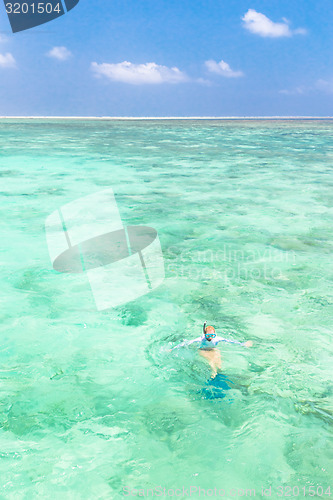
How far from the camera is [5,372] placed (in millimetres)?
5461

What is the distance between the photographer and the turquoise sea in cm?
408

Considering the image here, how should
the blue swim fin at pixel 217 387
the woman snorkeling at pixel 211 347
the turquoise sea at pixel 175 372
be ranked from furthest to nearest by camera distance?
the woman snorkeling at pixel 211 347 < the blue swim fin at pixel 217 387 < the turquoise sea at pixel 175 372

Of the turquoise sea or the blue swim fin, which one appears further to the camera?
the blue swim fin

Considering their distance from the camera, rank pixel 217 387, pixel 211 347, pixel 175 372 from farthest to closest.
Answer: pixel 211 347, pixel 175 372, pixel 217 387

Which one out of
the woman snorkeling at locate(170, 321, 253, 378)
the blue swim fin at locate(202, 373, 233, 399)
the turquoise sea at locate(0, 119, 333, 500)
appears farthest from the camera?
the woman snorkeling at locate(170, 321, 253, 378)

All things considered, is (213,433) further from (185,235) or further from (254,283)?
(185,235)

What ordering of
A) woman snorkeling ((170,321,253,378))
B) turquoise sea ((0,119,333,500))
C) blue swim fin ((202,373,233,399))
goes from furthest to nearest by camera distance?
woman snorkeling ((170,321,253,378))
blue swim fin ((202,373,233,399))
turquoise sea ((0,119,333,500))

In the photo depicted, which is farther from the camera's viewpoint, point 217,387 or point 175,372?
point 175,372

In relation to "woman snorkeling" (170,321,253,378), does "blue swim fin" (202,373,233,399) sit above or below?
below

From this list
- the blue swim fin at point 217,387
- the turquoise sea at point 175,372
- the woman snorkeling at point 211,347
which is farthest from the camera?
the woman snorkeling at point 211,347

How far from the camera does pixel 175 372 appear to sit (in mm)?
5508

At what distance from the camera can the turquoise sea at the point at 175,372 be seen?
408cm

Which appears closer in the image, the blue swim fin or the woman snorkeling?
the blue swim fin

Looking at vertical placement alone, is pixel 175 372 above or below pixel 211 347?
below
